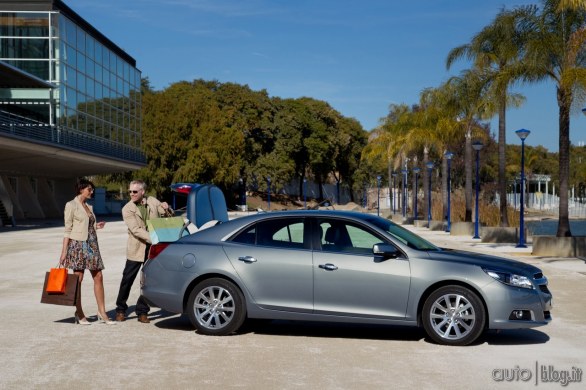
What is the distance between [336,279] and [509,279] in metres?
1.88

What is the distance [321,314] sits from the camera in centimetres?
897

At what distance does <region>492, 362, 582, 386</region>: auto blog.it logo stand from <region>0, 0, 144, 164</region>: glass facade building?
138 ft

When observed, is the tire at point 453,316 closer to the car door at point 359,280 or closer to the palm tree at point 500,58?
the car door at point 359,280

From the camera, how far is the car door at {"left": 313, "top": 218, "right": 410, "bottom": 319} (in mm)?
8766

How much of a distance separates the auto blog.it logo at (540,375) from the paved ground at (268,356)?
11mm

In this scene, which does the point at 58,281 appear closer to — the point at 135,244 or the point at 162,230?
the point at 135,244

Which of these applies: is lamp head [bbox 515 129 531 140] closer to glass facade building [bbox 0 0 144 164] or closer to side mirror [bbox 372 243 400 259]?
side mirror [bbox 372 243 400 259]

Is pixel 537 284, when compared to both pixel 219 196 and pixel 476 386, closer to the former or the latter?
pixel 476 386

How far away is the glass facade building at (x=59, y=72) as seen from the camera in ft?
170

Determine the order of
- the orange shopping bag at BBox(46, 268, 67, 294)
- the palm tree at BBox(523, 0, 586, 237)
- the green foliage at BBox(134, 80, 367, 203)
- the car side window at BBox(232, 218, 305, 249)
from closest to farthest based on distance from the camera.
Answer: the car side window at BBox(232, 218, 305, 249)
the orange shopping bag at BBox(46, 268, 67, 294)
the palm tree at BBox(523, 0, 586, 237)
the green foliage at BBox(134, 80, 367, 203)

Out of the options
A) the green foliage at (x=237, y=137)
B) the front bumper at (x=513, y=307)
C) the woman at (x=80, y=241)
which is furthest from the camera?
the green foliage at (x=237, y=137)

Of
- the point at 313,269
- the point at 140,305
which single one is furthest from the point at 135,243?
the point at 313,269

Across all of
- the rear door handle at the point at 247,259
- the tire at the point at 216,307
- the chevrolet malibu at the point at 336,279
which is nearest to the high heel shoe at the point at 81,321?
the chevrolet malibu at the point at 336,279

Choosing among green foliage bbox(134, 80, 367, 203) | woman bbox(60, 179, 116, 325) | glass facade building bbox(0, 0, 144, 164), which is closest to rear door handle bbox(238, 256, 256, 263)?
woman bbox(60, 179, 116, 325)
